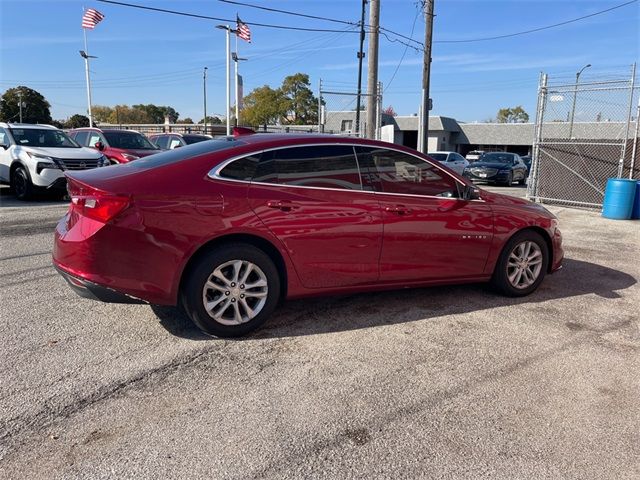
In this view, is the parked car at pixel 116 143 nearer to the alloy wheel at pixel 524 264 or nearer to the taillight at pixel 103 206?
the taillight at pixel 103 206

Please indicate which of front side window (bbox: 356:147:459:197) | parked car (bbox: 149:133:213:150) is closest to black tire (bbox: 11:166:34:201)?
parked car (bbox: 149:133:213:150)

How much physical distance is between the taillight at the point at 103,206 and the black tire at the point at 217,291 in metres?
0.67

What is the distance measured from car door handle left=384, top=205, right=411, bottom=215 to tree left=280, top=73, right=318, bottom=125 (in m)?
73.0

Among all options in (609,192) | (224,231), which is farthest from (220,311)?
(609,192)

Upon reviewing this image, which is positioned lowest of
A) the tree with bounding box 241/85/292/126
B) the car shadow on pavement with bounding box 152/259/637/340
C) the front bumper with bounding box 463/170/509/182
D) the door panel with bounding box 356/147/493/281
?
the car shadow on pavement with bounding box 152/259/637/340

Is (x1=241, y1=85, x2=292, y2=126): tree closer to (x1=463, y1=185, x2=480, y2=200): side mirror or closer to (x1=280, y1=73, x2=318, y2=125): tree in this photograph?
(x1=280, y1=73, x2=318, y2=125): tree

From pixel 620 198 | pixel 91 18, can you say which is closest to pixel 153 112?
pixel 91 18

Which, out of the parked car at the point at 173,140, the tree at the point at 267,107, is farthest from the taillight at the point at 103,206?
the tree at the point at 267,107

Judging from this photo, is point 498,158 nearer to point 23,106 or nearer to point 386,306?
point 386,306

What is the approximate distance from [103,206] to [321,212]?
1652 mm

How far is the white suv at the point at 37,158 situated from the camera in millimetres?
10812

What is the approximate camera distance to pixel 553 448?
277 cm

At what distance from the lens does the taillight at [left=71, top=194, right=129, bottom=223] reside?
3.60 m

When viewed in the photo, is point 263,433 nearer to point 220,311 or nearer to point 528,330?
point 220,311
